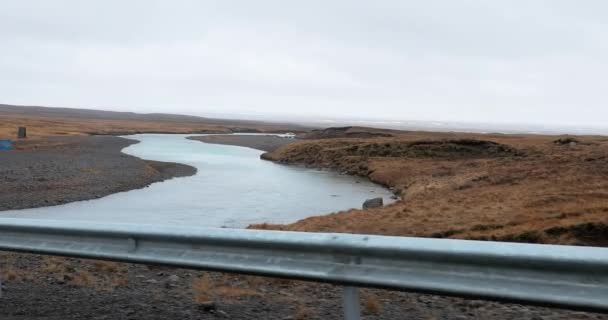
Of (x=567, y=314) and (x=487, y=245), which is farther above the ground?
(x=487, y=245)

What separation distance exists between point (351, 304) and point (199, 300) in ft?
6.85

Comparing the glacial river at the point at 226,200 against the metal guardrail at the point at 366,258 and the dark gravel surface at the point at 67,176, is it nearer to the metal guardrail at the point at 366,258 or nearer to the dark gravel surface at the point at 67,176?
the dark gravel surface at the point at 67,176

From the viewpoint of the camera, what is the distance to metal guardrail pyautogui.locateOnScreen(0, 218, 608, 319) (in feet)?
13.3

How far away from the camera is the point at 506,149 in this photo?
5266cm

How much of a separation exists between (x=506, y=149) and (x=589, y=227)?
41.3 metres

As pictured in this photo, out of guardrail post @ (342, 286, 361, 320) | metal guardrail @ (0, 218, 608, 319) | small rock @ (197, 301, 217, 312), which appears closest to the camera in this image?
metal guardrail @ (0, 218, 608, 319)

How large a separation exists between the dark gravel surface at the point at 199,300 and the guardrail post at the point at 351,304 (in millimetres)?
834

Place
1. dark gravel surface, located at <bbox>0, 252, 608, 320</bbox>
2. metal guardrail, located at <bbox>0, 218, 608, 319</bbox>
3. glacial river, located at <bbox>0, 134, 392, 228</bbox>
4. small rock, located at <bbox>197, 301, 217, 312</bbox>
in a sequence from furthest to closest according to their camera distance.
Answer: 1. glacial river, located at <bbox>0, 134, 392, 228</bbox>
2. small rock, located at <bbox>197, 301, 217, 312</bbox>
3. dark gravel surface, located at <bbox>0, 252, 608, 320</bbox>
4. metal guardrail, located at <bbox>0, 218, 608, 319</bbox>

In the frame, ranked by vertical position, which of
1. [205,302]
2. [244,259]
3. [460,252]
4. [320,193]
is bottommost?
[320,193]

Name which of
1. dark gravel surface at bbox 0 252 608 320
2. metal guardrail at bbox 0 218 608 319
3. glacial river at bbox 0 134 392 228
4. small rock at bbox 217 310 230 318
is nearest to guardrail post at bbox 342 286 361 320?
metal guardrail at bbox 0 218 608 319

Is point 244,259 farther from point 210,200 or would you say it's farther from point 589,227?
point 210,200

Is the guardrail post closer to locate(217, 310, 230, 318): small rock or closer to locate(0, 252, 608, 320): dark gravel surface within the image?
locate(0, 252, 608, 320): dark gravel surface

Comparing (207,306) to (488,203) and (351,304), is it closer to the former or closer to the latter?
(351,304)

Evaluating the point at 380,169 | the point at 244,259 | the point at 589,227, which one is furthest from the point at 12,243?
the point at 380,169
